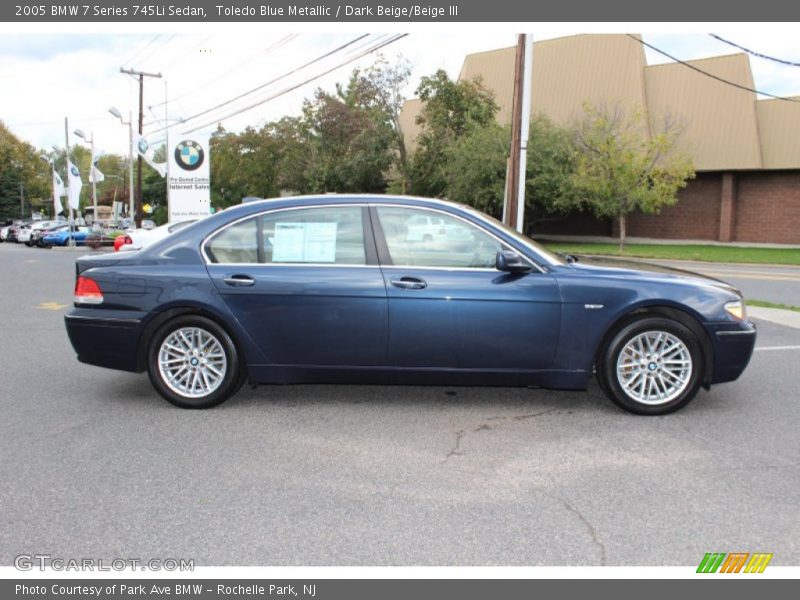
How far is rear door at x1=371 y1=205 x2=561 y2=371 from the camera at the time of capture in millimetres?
5133

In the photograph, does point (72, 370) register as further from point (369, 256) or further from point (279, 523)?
point (279, 523)

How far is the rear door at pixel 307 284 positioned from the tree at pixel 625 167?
86.5 ft

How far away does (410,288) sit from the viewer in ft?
16.9

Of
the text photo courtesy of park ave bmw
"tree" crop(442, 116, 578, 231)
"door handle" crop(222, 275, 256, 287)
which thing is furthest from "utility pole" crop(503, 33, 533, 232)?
"tree" crop(442, 116, 578, 231)

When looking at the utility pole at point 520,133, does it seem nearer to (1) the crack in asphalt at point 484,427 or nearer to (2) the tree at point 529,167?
(1) the crack in asphalt at point 484,427

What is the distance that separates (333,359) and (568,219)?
120ft

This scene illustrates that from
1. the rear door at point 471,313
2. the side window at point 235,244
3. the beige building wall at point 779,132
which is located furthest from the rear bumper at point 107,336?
the beige building wall at point 779,132

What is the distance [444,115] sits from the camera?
130 feet

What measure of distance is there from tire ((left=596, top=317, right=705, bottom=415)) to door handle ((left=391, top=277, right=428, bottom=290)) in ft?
4.79

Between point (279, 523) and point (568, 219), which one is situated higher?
point (568, 219)

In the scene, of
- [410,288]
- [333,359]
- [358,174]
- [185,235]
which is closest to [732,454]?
[410,288]

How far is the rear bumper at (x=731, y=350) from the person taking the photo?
5.23m

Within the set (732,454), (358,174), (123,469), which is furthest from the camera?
(358,174)

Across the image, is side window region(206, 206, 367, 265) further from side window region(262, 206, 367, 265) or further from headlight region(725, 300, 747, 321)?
Result: headlight region(725, 300, 747, 321)
